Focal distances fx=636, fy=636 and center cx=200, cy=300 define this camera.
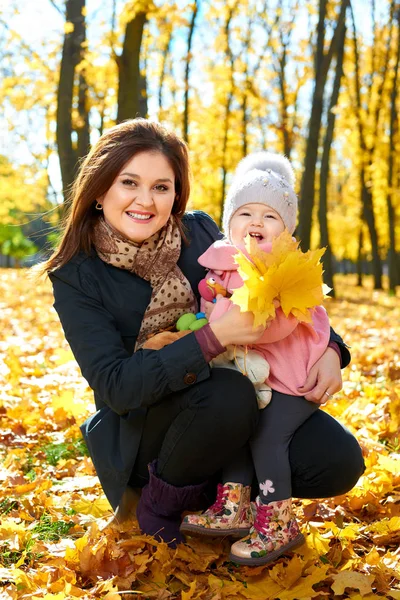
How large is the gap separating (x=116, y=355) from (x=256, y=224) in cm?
73

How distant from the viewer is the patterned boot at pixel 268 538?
210cm

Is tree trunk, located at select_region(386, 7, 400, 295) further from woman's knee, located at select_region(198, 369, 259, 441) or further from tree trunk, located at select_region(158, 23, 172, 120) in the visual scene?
woman's knee, located at select_region(198, 369, 259, 441)

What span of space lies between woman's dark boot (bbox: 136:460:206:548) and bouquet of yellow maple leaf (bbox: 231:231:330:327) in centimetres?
72

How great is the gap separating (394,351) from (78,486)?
146 inches

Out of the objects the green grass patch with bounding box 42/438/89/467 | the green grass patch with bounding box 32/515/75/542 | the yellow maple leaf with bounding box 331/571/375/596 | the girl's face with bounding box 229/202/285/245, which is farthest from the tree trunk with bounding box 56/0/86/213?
the yellow maple leaf with bounding box 331/571/375/596

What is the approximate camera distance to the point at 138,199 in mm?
2418

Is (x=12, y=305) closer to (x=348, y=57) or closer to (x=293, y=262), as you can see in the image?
(x=293, y=262)

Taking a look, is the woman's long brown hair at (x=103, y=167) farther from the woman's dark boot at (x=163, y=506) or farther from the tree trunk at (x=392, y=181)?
the tree trunk at (x=392, y=181)

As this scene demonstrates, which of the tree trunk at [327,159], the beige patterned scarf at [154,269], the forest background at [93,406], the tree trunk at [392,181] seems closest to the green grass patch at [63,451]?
the forest background at [93,406]

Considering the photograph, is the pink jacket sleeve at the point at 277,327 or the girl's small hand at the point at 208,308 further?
the girl's small hand at the point at 208,308

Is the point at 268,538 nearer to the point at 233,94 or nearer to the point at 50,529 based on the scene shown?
the point at 50,529

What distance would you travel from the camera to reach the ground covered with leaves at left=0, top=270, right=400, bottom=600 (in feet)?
6.64

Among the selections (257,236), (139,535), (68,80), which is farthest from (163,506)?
(68,80)

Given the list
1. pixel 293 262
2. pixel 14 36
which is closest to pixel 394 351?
pixel 293 262
